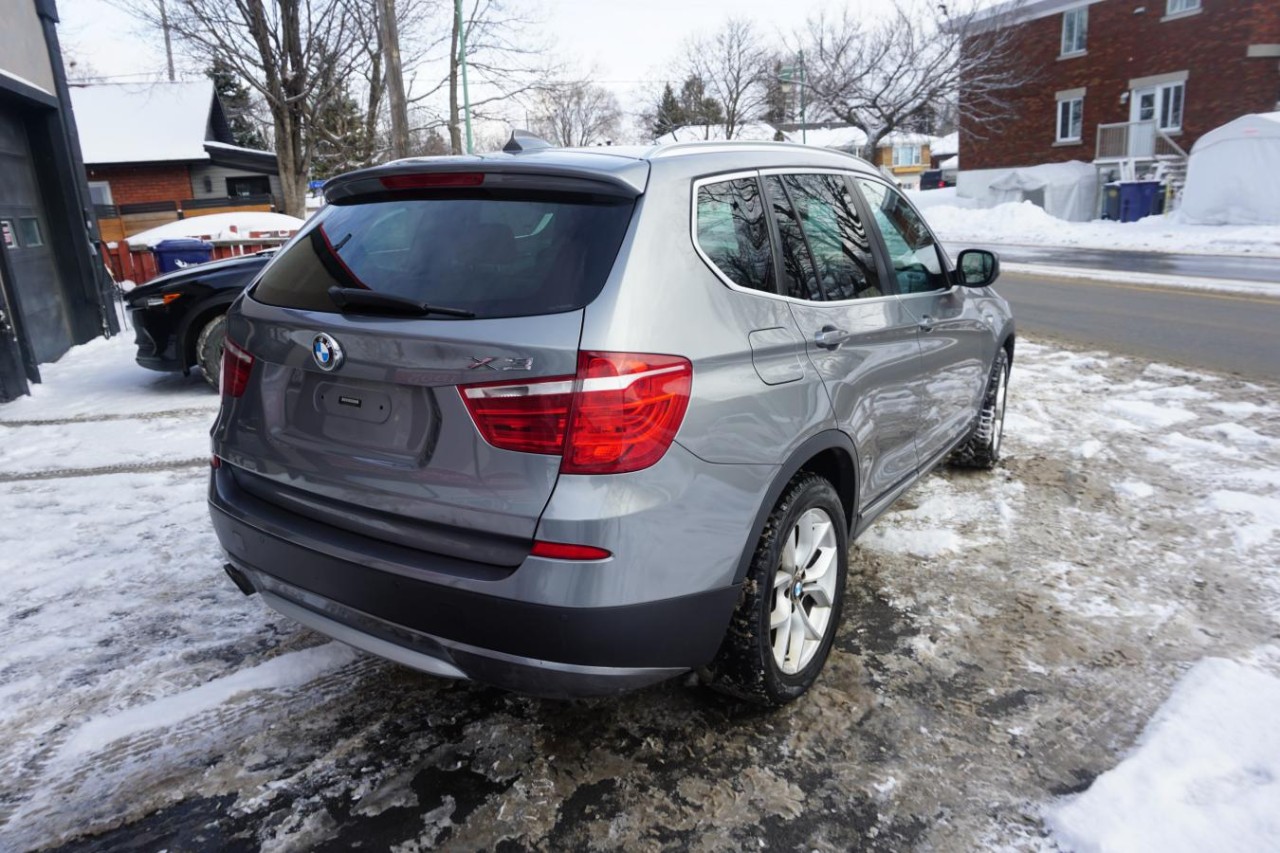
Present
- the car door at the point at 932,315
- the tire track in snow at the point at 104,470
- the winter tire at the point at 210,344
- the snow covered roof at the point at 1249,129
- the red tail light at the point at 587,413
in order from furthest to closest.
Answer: the snow covered roof at the point at 1249,129 → the winter tire at the point at 210,344 → the tire track in snow at the point at 104,470 → the car door at the point at 932,315 → the red tail light at the point at 587,413

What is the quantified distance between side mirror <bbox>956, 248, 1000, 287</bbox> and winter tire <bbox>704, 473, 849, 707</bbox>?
6.18ft

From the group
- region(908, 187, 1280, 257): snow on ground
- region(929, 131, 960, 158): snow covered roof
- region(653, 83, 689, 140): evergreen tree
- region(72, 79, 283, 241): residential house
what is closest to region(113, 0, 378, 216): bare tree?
region(72, 79, 283, 241): residential house

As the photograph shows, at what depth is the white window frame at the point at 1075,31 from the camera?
105 feet

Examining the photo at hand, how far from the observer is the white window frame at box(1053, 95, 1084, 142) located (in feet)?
107

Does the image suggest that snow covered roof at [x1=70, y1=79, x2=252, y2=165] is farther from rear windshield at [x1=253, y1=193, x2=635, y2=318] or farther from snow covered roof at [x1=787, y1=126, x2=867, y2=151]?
snow covered roof at [x1=787, y1=126, x2=867, y2=151]

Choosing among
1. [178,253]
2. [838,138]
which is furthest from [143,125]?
[838,138]

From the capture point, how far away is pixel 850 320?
10.3 ft

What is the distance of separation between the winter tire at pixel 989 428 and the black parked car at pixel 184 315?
5.80 m

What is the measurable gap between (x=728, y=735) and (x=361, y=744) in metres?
1.18

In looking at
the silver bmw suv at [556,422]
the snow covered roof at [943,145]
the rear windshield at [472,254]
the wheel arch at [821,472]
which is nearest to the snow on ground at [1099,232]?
the wheel arch at [821,472]

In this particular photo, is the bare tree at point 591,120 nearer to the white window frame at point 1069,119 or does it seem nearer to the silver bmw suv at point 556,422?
the white window frame at point 1069,119

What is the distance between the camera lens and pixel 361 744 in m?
2.77

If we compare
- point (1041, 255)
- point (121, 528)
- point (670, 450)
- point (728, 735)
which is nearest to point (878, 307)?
point (670, 450)

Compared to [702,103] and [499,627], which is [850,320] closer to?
[499,627]
